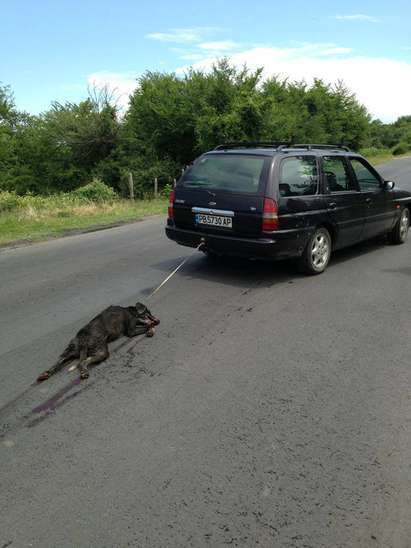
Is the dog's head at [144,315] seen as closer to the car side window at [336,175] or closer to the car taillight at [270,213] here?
the car taillight at [270,213]

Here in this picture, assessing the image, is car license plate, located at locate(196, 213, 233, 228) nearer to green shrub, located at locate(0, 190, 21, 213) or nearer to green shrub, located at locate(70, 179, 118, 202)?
green shrub, located at locate(0, 190, 21, 213)

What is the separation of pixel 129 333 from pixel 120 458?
1947 millimetres

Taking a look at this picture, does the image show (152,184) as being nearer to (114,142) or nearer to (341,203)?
(114,142)

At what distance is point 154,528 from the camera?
2.43m

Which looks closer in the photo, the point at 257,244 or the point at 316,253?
the point at 257,244

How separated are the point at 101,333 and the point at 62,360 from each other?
43 centimetres

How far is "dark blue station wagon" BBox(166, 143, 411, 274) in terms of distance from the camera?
642cm

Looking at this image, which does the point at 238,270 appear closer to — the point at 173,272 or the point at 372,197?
the point at 173,272

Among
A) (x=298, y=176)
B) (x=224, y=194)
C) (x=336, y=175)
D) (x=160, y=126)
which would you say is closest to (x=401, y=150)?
(x=160, y=126)

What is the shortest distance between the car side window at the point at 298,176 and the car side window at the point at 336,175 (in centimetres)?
30

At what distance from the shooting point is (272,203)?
632 centimetres

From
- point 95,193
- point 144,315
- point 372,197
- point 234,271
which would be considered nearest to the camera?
point 144,315

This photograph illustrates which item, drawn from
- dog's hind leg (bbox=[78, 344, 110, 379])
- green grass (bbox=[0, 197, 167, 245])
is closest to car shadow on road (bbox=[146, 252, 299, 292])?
dog's hind leg (bbox=[78, 344, 110, 379])

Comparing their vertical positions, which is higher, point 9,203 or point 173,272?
point 9,203
